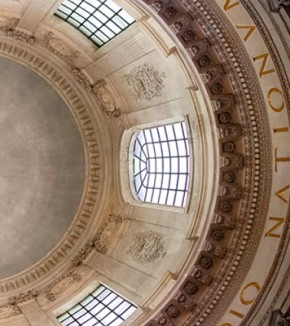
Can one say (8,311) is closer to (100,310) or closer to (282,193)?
(100,310)

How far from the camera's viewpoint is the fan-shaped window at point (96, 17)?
71.1ft

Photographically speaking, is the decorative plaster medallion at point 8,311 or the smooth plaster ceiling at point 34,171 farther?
the smooth plaster ceiling at point 34,171

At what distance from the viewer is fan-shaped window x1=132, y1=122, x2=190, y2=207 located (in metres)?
22.6

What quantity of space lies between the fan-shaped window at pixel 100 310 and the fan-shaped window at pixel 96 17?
9.24 m

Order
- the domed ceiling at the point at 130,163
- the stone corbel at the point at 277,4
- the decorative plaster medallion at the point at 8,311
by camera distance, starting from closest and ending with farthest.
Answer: the stone corbel at the point at 277,4, the domed ceiling at the point at 130,163, the decorative plaster medallion at the point at 8,311

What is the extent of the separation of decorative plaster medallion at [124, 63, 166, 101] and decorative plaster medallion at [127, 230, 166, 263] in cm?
493

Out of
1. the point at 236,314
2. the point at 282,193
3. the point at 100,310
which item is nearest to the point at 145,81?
the point at 282,193

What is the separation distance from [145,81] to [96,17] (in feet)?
9.67

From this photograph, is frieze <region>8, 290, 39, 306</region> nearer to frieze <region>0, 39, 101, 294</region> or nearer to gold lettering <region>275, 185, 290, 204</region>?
frieze <region>0, 39, 101, 294</region>

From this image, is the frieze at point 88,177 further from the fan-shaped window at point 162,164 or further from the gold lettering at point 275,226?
the gold lettering at point 275,226

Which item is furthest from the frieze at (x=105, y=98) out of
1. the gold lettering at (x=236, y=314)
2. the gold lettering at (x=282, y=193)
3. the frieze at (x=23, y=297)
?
the gold lettering at (x=236, y=314)

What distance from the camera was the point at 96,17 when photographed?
22766mm

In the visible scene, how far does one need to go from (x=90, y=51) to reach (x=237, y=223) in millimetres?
9183

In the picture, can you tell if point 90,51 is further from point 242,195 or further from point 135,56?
point 242,195
